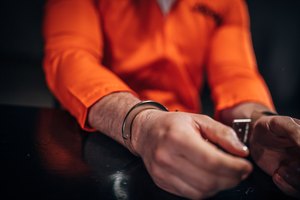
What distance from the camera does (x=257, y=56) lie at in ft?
3.72

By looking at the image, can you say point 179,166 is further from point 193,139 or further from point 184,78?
point 184,78

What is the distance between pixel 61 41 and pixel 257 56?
0.79 meters

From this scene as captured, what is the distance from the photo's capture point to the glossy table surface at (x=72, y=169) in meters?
0.33

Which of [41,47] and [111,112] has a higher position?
[111,112]

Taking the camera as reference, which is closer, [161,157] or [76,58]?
[161,157]

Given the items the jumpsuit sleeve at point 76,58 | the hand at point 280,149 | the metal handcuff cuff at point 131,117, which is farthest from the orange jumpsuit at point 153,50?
the hand at point 280,149

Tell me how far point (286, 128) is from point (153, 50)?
17.0 inches

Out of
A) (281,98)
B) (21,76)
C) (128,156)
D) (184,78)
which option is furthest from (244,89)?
(21,76)

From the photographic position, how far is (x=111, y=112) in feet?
1.53

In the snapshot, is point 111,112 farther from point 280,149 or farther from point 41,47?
point 41,47

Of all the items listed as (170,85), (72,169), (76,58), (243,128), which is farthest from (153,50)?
(72,169)

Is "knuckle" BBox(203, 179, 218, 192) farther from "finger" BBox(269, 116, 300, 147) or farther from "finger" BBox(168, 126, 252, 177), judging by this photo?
"finger" BBox(269, 116, 300, 147)

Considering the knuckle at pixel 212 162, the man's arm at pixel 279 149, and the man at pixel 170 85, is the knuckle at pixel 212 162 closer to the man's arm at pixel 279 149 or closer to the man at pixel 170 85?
the man at pixel 170 85

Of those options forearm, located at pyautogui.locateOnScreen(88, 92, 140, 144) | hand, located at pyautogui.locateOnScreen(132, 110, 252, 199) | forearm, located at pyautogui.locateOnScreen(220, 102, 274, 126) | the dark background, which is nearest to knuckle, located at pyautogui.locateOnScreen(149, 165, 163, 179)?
hand, located at pyautogui.locateOnScreen(132, 110, 252, 199)
